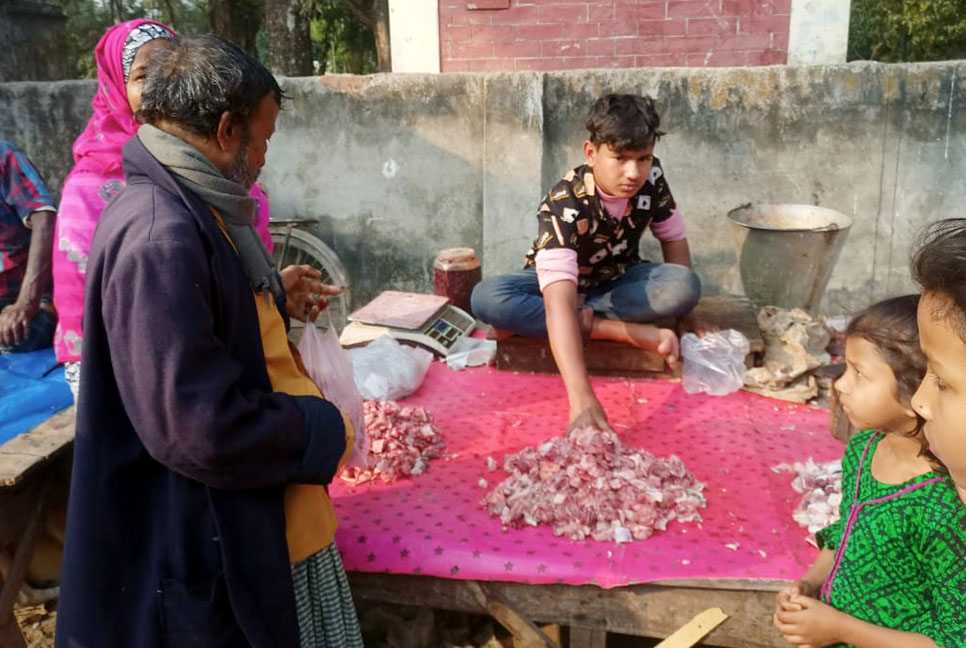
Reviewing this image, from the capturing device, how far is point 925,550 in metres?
1.55

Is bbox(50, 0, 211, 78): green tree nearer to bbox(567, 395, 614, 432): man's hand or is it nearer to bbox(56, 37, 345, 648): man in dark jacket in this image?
bbox(567, 395, 614, 432): man's hand

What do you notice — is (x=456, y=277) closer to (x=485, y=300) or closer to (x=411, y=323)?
(x=411, y=323)

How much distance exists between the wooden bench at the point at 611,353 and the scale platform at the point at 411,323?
0.38 meters

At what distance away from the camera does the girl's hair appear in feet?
5.26

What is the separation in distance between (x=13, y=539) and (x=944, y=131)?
17.6 ft

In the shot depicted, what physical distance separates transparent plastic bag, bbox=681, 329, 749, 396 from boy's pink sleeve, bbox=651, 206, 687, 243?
0.56 meters

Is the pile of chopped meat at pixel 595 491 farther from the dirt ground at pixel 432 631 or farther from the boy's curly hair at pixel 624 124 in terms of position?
the boy's curly hair at pixel 624 124

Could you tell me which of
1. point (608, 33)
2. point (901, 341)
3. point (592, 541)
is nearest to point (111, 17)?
point (608, 33)

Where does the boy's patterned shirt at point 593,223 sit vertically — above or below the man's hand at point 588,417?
above

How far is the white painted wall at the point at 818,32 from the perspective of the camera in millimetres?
5430

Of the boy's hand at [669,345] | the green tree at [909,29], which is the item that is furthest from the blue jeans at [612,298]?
the green tree at [909,29]

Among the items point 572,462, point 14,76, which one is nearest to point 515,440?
point 572,462

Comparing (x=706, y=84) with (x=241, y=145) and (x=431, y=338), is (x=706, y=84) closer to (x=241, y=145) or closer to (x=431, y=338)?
(x=431, y=338)

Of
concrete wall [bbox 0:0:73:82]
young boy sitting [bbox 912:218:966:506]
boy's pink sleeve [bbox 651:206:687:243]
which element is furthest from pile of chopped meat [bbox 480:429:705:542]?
concrete wall [bbox 0:0:73:82]
